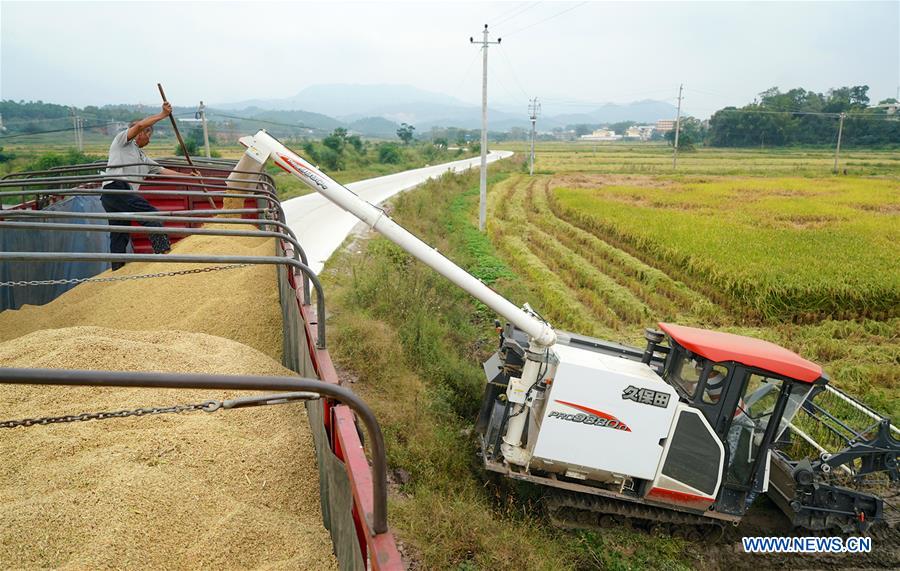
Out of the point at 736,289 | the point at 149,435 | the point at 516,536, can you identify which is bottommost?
the point at 516,536

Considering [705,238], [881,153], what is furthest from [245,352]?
[881,153]

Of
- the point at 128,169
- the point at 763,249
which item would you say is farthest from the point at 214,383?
the point at 763,249

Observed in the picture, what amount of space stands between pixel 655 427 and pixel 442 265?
2454mm

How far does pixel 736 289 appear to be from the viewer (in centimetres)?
1187

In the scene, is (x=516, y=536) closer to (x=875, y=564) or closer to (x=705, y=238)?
(x=875, y=564)

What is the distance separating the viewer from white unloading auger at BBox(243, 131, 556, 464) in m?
5.30

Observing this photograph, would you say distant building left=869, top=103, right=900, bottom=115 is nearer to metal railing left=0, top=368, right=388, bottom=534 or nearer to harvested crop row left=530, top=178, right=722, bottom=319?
harvested crop row left=530, top=178, right=722, bottom=319

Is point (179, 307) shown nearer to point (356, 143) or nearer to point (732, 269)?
point (732, 269)

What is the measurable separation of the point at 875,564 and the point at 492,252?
412 inches

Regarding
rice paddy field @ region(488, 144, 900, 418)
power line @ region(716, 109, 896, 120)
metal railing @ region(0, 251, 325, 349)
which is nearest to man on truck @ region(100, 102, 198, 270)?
metal railing @ region(0, 251, 325, 349)

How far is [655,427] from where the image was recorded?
217 inches

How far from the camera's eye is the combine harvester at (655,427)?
5395mm

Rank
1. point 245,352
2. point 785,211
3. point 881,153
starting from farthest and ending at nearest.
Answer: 1. point 881,153
2. point 785,211
3. point 245,352

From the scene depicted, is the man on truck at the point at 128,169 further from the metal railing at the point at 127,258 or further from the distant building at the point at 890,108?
the distant building at the point at 890,108
